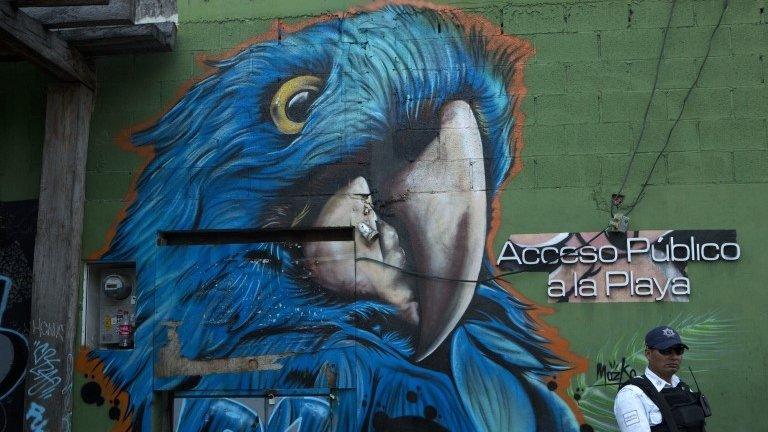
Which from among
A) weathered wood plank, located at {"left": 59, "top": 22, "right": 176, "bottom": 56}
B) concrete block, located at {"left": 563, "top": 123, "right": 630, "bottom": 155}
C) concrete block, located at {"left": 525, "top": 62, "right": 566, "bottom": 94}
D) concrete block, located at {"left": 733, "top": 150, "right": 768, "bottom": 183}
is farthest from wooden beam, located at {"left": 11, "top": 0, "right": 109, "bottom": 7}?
concrete block, located at {"left": 733, "top": 150, "right": 768, "bottom": 183}

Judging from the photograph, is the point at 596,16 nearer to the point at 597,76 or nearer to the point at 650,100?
the point at 597,76

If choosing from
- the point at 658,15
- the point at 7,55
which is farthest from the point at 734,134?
the point at 7,55

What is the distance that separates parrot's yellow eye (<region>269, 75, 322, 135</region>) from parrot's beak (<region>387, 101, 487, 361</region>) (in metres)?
1.00

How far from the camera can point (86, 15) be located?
22.7 feet

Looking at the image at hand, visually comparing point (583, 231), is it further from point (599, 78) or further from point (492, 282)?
point (599, 78)

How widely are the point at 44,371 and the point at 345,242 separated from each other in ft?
9.13

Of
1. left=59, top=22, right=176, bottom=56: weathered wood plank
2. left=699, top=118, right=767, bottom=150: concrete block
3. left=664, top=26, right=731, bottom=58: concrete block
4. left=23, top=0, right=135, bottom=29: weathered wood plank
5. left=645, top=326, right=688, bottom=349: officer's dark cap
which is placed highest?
left=23, top=0, right=135, bottom=29: weathered wood plank

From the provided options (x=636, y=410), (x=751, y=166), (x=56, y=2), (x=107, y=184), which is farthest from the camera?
(x=107, y=184)

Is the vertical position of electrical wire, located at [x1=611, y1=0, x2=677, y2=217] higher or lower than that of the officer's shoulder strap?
higher

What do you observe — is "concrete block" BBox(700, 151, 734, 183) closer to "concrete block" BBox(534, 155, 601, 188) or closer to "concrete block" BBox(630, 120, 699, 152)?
"concrete block" BBox(630, 120, 699, 152)

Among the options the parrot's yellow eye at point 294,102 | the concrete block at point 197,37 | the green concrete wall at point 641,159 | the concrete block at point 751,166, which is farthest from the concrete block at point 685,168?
the concrete block at point 197,37

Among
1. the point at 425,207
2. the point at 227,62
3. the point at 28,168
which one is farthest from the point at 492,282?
the point at 28,168

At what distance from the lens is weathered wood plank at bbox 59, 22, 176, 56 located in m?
6.97
